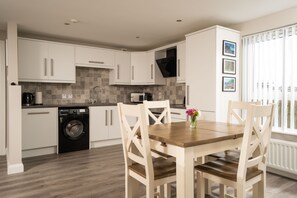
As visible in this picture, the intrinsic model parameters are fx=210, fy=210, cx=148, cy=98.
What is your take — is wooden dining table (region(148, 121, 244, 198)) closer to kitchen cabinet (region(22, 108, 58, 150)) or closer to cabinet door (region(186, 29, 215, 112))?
cabinet door (region(186, 29, 215, 112))

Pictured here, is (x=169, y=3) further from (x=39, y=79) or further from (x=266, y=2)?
(x=39, y=79)

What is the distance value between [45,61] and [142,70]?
2134 mm

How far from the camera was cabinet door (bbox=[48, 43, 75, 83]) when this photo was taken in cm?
405

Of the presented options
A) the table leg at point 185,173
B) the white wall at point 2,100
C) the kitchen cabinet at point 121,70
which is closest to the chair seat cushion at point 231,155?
the table leg at point 185,173

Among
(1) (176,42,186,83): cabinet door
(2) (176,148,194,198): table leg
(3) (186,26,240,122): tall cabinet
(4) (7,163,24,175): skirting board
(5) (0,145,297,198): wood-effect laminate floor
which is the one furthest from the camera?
(1) (176,42,186,83): cabinet door

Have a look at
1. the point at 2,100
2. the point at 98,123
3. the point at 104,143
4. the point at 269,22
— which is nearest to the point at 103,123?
the point at 98,123

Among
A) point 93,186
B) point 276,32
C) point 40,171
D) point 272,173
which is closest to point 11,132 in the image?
point 40,171

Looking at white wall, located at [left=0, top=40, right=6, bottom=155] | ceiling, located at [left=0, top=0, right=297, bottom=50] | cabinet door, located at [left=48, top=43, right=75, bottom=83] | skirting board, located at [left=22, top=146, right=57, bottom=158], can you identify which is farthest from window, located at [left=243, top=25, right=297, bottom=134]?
white wall, located at [left=0, top=40, right=6, bottom=155]

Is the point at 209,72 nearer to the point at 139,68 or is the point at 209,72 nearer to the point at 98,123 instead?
the point at 139,68

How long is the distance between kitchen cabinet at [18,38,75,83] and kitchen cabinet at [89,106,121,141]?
2.73 ft

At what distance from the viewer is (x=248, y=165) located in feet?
5.21

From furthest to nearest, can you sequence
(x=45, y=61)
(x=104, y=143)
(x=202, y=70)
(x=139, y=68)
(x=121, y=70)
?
(x=139, y=68) < (x=121, y=70) < (x=104, y=143) < (x=45, y=61) < (x=202, y=70)

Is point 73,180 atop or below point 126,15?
below

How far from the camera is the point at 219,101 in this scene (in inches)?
127
